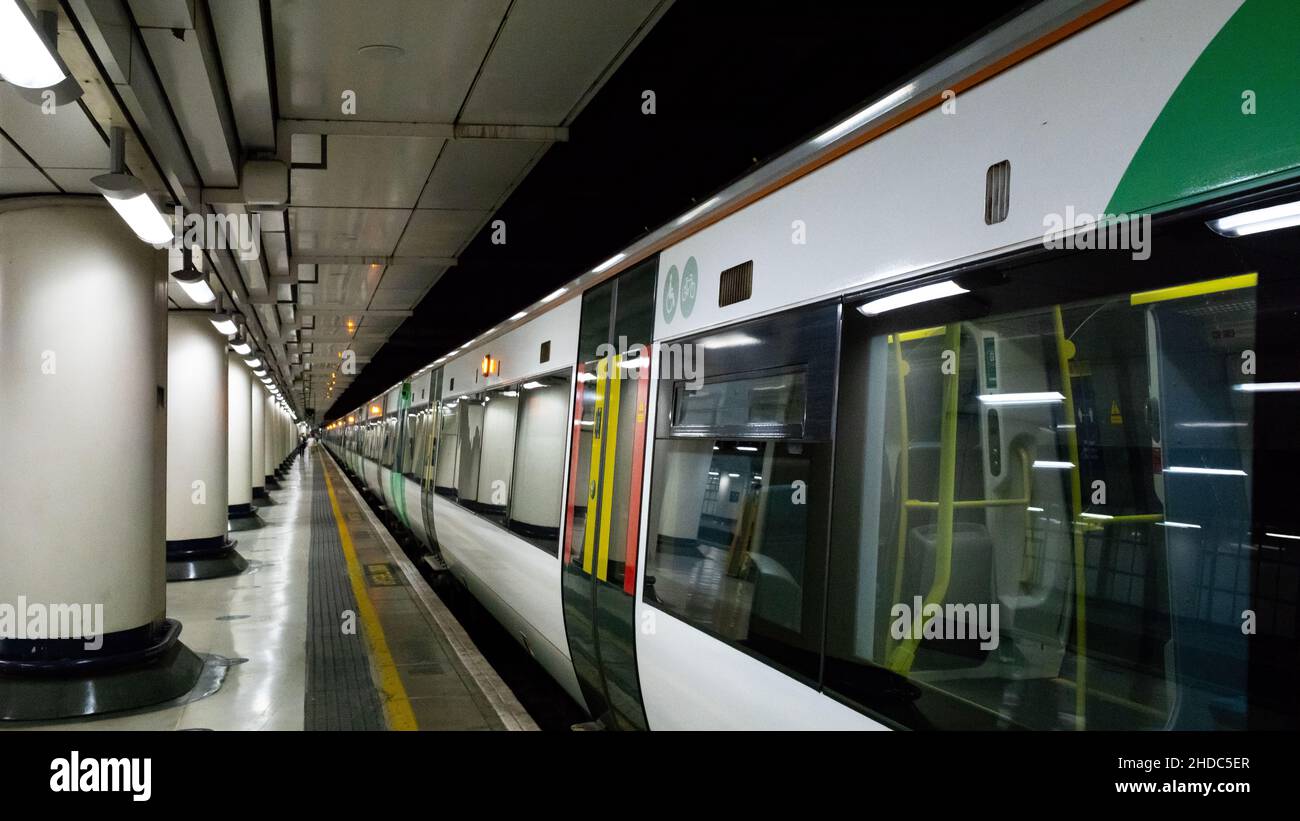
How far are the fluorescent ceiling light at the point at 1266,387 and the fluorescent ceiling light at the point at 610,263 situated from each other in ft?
11.5

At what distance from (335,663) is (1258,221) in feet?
21.6

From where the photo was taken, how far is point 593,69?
5410mm

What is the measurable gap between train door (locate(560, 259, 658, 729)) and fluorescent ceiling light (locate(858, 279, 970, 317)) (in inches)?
70.0

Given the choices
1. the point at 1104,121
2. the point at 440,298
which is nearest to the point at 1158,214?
the point at 1104,121

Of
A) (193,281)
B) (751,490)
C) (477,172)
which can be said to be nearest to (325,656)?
(193,281)

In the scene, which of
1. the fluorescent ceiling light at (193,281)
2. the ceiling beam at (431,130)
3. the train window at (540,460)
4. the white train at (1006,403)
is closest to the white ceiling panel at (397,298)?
the fluorescent ceiling light at (193,281)

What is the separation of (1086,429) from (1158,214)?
0.52m

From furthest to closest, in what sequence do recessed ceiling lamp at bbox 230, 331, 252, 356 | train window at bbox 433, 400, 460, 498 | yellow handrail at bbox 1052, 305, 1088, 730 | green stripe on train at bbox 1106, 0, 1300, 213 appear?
1. recessed ceiling lamp at bbox 230, 331, 252, 356
2. train window at bbox 433, 400, 460, 498
3. yellow handrail at bbox 1052, 305, 1088, 730
4. green stripe on train at bbox 1106, 0, 1300, 213

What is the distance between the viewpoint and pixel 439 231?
386 inches

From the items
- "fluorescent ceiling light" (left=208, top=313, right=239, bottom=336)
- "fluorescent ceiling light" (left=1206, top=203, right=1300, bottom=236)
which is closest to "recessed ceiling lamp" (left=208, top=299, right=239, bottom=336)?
"fluorescent ceiling light" (left=208, top=313, right=239, bottom=336)

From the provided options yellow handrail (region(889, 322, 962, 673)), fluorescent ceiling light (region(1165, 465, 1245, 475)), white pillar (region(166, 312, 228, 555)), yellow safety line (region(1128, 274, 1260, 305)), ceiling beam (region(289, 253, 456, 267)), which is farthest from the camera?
ceiling beam (region(289, 253, 456, 267))

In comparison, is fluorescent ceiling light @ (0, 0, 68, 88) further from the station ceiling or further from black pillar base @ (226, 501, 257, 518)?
black pillar base @ (226, 501, 257, 518)

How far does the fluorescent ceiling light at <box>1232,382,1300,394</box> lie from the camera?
5.26 ft
